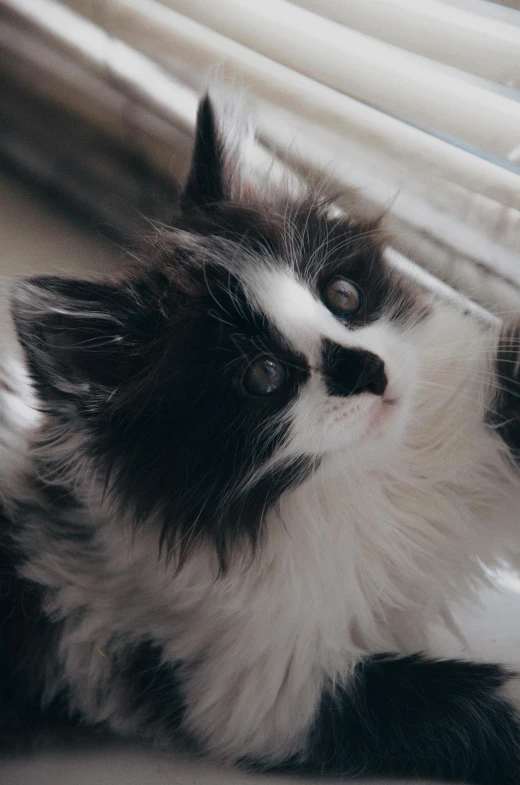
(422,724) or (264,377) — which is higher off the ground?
(264,377)

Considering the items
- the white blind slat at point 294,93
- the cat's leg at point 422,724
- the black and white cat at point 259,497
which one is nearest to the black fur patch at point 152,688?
the black and white cat at point 259,497

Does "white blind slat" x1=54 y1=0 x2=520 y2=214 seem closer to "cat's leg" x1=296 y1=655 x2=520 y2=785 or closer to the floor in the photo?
the floor

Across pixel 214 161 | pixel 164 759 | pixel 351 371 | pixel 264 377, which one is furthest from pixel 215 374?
pixel 164 759

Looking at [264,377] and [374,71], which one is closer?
[264,377]

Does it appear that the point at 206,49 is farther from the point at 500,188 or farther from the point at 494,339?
the point at 494,339

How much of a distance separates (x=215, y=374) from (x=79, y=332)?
22cm

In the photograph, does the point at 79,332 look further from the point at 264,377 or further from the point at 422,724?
the point at 422,724

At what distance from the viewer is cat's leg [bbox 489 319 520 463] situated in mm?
1392

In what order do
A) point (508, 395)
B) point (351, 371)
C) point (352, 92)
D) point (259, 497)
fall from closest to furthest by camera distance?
point (351, 371)
point (259, 497)
point (508, 395)
point (352, 92)

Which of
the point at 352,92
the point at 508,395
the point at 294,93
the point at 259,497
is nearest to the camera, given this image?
the point at 259,497

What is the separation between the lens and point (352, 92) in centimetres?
154

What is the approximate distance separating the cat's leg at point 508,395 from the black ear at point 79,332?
63cm

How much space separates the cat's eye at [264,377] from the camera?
1.22m

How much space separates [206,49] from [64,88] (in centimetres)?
52
